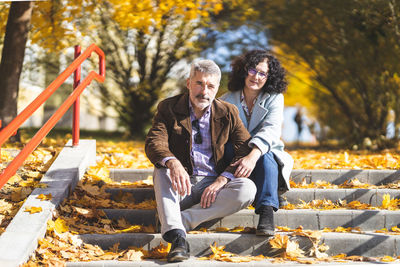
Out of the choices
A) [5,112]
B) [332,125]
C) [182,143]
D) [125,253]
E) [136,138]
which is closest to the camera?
A: [125,253]

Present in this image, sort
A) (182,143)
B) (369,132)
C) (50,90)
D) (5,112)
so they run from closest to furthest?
(182,143) < (50,90) < (5,112) < (369,132)

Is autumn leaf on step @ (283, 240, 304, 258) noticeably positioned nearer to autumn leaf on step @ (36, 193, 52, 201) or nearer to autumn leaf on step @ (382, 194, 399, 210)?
autumn leaf on step @ (382, 194, 399, 210)

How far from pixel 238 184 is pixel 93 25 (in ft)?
25.3

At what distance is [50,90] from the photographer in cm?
425

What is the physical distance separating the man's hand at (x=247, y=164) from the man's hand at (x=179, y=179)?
16.7 inches

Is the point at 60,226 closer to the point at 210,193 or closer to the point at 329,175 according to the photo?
the point at 210,193

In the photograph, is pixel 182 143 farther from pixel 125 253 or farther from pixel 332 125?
pixel 332 125

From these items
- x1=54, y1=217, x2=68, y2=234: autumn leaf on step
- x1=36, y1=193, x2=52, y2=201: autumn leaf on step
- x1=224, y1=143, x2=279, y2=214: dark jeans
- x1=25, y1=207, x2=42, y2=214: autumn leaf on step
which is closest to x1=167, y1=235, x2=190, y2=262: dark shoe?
x1=224, y1=143, x2=279, y2=214: dark jeans

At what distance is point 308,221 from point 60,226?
1.95 metres

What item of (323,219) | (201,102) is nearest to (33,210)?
(201,102)

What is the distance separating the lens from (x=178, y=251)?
11.2 ft

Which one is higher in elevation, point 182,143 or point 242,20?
point 242,20

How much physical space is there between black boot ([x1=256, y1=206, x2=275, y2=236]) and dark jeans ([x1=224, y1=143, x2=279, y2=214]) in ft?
0.16

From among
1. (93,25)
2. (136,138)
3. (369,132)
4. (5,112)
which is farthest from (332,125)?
(5,112)
